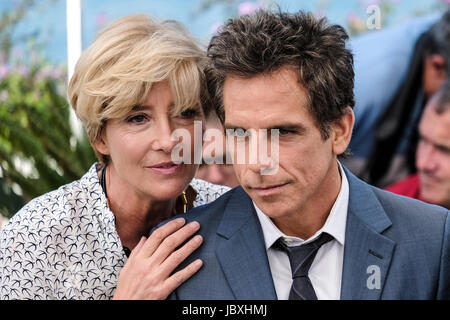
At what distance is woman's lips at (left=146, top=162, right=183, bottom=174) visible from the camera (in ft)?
8.91

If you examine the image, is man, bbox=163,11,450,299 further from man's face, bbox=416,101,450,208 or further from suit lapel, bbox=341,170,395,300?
man's face, bbox=416,101,450,208

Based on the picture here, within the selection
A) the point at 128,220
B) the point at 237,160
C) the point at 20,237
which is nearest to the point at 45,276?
the point at 20,237

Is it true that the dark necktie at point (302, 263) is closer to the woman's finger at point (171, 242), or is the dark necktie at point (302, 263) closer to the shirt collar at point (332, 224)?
the shirt collar at point (332, 224)

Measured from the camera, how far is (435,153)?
4.57 m

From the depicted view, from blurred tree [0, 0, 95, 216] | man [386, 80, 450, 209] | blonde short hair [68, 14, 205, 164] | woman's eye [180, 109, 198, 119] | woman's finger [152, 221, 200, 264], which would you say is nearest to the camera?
woman's finger [152, 221, 200, 264]

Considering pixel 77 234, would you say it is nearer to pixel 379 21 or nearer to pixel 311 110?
pixel 311 110

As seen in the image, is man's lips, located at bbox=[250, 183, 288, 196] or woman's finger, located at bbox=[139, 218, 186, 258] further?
woman's finger, located at bbox=[139, 218, 186, 258]

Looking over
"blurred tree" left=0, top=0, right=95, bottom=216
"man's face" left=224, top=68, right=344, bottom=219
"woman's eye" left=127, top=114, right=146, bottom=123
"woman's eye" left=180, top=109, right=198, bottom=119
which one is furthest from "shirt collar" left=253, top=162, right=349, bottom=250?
"blurred tree" left=0, top=0, right=95, bottom=216

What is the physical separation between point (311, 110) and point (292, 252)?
21.7 inches

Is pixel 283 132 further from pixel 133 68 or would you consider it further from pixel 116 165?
pixel 116 165

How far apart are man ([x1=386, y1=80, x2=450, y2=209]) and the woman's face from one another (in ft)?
7.81

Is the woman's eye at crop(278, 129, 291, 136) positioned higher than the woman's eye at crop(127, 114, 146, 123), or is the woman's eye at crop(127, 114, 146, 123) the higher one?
the woman's eye at crop(278, 129, 291, 136)

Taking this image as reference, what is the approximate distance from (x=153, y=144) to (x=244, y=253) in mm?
606
